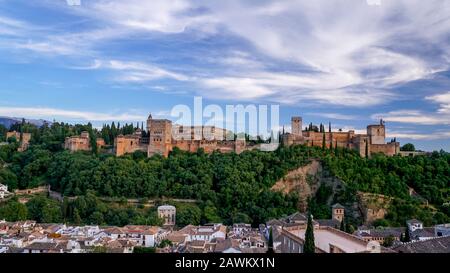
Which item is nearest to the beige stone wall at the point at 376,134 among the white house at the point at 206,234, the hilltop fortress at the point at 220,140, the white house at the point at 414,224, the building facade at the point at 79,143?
the hilltop fortress at the point at 220,140

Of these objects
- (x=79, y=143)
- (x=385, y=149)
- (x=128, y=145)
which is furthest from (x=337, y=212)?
(x=79, y=143)

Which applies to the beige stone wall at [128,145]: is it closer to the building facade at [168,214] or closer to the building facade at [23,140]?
the building facade at [168,214]

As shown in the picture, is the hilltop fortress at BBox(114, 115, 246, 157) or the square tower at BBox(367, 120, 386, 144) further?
the square tower at BBox(367, 120, 386, 144)

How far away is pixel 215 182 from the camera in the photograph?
14383mm

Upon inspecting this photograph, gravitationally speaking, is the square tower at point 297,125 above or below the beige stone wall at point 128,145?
above

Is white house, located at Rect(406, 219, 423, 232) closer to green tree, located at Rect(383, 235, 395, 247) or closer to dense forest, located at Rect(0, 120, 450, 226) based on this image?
dense forest, located at Rect(0, 120, 450, 226)

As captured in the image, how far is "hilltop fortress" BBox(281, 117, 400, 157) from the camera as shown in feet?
52.7

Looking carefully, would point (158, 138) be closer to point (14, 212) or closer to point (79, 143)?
point (79, 143)

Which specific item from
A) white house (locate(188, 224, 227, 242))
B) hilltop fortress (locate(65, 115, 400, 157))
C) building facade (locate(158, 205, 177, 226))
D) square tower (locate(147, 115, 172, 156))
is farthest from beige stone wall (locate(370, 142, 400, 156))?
white house (locate(188, 224, 227, 242))

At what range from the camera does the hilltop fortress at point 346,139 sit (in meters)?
16.1

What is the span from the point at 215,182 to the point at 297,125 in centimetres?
421

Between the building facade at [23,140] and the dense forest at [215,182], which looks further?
the building facade at [23,140]

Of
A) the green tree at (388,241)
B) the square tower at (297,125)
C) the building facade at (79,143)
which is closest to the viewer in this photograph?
the green tree at (388,241)
